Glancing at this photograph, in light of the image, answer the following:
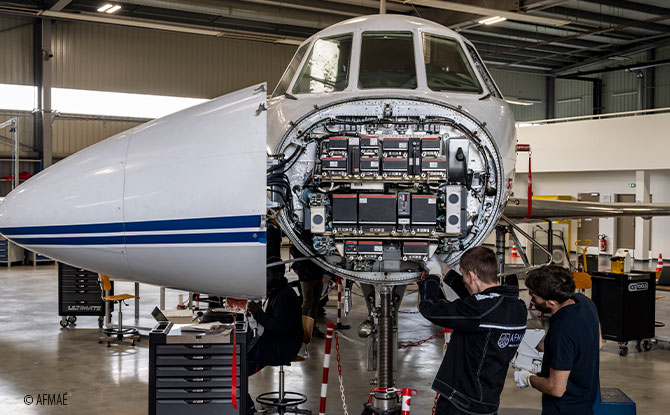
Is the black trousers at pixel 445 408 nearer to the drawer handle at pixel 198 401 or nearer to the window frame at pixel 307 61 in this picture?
the drawer handle at pixel 198 401

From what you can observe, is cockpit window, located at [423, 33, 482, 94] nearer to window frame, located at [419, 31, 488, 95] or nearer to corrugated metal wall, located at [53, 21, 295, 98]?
window frame, located at [419, 31, 488, 95]

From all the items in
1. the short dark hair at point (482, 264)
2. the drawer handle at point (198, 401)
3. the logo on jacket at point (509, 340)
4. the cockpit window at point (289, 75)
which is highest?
the cockpit window at point (289, 75)

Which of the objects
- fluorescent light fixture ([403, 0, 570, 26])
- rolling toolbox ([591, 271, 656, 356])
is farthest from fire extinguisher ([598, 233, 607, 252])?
rolling toolbox ([591, 271, 656, 356])

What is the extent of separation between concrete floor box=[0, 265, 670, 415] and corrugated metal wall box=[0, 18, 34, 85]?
14869 mm

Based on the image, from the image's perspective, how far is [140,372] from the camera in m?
9.28

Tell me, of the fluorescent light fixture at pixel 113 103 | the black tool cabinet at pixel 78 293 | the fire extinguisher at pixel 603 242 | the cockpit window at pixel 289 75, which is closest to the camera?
the cockpit window at pixel 289 75

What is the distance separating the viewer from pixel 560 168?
1099 inches

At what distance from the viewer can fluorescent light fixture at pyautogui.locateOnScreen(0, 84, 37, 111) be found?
2530 cm

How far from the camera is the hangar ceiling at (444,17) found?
21.1 metres

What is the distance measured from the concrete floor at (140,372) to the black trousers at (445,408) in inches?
115

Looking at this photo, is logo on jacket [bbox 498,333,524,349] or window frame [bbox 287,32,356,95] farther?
window frame [bbox 287,32,356,95]

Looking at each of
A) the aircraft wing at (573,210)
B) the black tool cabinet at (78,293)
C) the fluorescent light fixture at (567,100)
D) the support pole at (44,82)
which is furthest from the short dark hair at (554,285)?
the fluorescent light fixture at (567,100)

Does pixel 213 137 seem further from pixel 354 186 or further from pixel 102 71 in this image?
pixel 102 71

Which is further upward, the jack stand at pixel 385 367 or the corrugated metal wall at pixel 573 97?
the corrugated metal wall at pixel 573 97
